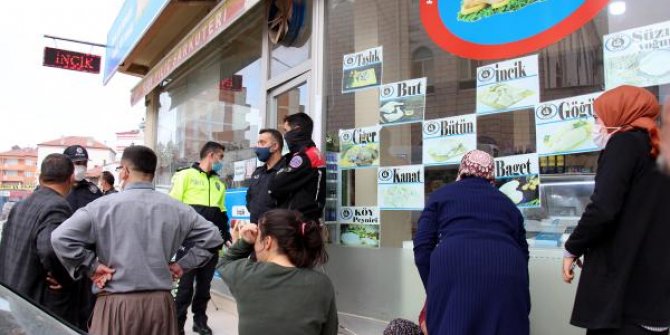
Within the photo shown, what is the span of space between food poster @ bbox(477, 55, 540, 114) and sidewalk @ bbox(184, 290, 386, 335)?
74.8 inches

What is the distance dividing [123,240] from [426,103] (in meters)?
2.40

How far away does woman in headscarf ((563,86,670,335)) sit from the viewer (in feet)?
6.57

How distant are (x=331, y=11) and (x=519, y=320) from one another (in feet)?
11.7

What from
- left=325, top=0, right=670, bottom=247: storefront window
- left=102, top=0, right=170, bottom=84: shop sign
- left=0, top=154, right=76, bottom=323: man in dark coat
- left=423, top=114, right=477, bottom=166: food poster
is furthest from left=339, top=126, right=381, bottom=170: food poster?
left=102, top=0, right=170, bottom=84: shop sign

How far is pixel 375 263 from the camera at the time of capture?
13.7 feet

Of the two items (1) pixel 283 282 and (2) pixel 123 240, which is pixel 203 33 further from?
(1) pixel 283 282

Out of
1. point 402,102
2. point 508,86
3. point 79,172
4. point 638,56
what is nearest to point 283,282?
point 508,86

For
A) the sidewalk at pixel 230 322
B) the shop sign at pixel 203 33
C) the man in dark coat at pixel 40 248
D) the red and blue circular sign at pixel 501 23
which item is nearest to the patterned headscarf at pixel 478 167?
the red and blue circular sign at pixel 501 23

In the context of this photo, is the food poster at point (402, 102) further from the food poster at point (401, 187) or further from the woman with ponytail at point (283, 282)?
the woman with ponytail at point (283, 282)

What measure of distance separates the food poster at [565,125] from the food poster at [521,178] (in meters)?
0.11

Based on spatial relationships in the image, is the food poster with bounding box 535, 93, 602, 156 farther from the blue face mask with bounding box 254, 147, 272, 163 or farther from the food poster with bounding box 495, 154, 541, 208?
the blue face mask with bounding box 254, 147, 272, 163

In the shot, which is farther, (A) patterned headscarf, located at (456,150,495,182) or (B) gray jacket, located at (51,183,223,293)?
(A) patterned headscarf, located at (456,150,495,182)

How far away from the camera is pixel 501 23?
348 cm

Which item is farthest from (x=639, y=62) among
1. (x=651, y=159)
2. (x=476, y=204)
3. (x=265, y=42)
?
(x=265, y=42)
